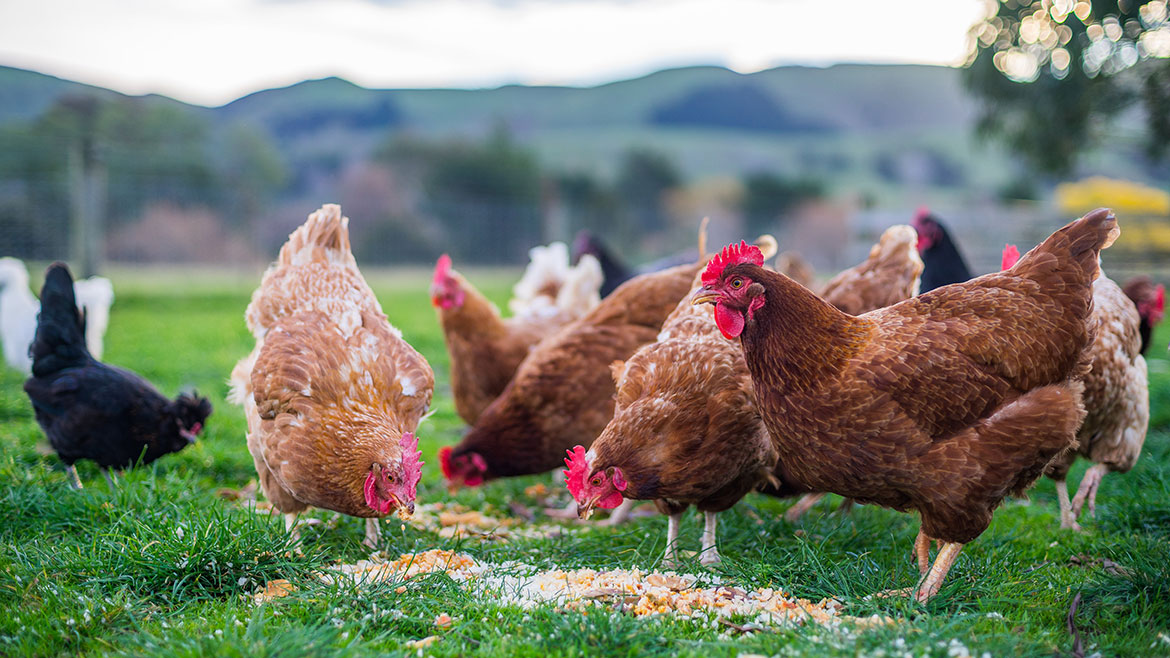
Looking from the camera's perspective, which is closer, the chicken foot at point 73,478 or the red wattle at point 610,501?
the red wattle at point 610,501

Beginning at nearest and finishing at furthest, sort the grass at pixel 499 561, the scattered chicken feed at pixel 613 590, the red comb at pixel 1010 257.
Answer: the grass at pixel 499 561
the scattered chicken feed at pixel 613 590
the red comb at pixel 1010 257

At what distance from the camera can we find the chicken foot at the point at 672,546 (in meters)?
3.31

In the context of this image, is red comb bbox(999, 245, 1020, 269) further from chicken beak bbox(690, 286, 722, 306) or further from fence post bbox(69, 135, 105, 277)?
fence post bbox(69, 135, 105, 277)

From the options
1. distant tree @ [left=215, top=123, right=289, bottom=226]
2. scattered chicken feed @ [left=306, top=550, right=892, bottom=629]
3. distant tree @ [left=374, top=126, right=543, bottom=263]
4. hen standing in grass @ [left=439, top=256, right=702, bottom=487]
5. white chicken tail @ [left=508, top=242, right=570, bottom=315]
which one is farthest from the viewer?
distant tree @ [left=374, top=126, right=543, bottom=263]

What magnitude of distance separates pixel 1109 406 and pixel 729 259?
246 cm

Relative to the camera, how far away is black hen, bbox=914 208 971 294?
5.44 metres

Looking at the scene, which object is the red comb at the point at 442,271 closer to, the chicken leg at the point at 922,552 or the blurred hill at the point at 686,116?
the chicken leg at the point at 922,552

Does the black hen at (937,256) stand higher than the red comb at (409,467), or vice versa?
the black hen at (937,256)

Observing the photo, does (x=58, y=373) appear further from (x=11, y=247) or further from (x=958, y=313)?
(x=11, y=247)

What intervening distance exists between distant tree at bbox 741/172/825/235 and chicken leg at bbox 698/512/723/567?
23.6m

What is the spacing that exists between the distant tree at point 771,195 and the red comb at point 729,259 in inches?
935

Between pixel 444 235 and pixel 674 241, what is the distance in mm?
7706

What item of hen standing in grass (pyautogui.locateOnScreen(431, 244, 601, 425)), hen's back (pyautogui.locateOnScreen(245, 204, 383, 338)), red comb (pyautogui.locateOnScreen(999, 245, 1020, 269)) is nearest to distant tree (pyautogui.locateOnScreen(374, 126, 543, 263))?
hen standing in grass (pyautogui.locateOnScreen(431, 244, 601, 425))

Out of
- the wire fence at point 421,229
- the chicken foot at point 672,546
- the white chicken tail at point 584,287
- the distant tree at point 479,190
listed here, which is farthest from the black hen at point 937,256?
the distant tree at point 479,190
